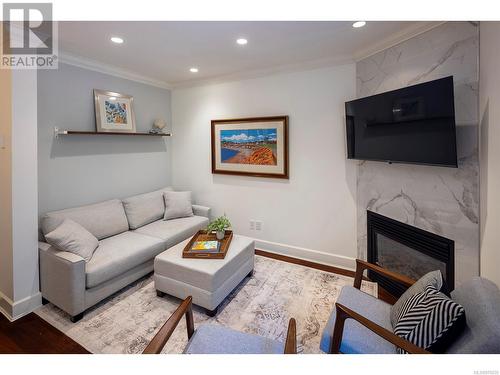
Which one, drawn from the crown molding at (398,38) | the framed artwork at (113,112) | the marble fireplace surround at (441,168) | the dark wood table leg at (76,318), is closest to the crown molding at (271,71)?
the crown molding at (398,38)

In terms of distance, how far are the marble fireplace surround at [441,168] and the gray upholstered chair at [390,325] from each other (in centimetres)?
75

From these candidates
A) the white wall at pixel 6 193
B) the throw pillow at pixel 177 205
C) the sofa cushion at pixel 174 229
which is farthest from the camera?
the throw pillow at pixel 177 205

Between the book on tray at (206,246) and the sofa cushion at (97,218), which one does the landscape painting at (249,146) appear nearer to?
the book on tray at (206,246)

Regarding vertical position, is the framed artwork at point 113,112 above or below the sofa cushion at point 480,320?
above

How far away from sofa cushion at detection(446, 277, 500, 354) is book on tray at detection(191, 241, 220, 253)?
5.97ft

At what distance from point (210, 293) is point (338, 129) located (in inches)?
91.2

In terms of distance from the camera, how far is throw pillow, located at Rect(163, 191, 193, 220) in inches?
142

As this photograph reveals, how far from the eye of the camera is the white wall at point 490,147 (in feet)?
5.08

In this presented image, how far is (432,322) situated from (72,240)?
9.07 feet

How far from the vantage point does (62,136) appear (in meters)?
2.79

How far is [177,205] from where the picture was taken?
3.68 m
